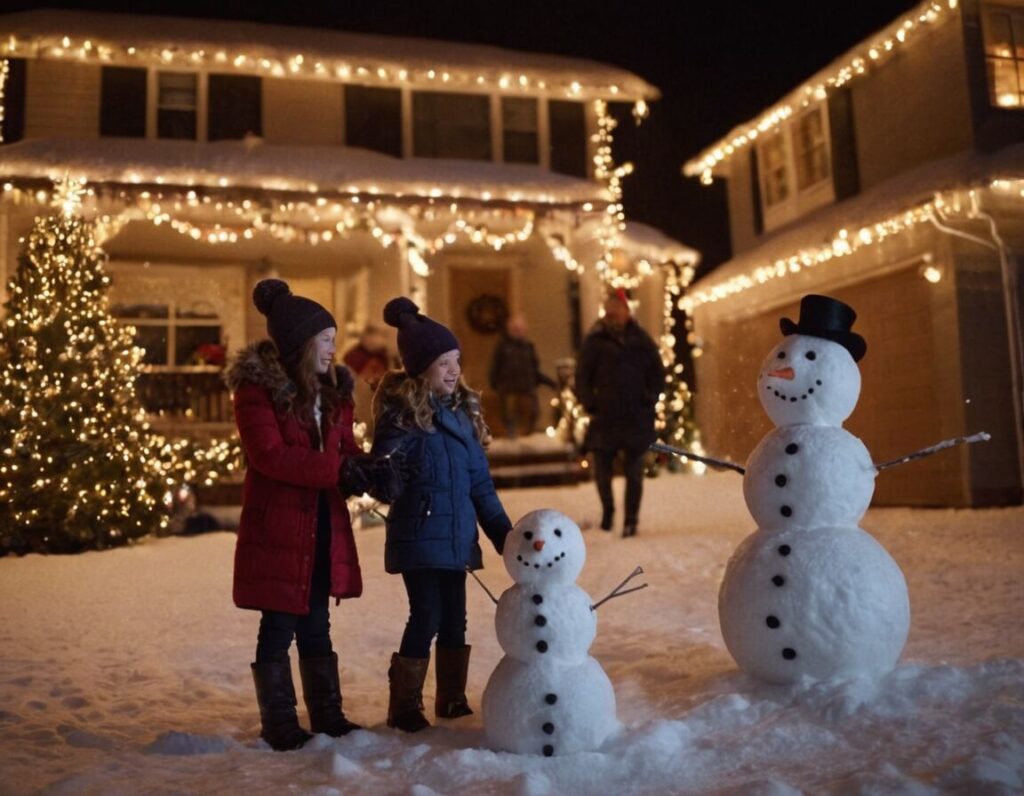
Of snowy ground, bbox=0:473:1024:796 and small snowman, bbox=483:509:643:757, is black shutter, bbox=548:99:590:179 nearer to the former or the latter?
snowy ground, bbox=0:473:1024:796

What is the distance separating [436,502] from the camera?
12.3 feet

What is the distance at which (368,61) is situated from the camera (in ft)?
46.7

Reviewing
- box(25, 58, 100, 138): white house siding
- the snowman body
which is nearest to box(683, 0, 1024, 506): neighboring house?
the snowman body

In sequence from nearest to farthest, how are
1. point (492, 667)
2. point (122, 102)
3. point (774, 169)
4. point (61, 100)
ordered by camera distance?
point (492, 667) → point (61, 100) → point (122, 102) → point (774, 169)

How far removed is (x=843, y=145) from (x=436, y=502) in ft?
37.3

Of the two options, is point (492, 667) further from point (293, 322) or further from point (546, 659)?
point (293, 322)

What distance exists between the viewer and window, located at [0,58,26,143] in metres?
13.2

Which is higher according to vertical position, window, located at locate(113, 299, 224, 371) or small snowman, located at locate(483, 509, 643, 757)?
window, located at locate(113, 299, 224, 371)

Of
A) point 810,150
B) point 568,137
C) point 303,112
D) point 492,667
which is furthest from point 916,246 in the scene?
point 303,112

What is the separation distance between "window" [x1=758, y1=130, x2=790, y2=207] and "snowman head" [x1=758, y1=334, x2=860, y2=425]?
1166cm

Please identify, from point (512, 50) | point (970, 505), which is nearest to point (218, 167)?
point (512, 50)

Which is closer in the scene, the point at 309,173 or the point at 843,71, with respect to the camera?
the point at 309,173

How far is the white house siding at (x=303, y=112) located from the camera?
14422mm

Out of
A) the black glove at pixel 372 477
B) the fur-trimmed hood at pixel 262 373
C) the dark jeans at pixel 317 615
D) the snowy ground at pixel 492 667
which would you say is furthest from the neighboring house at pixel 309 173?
the black glove at pixel 372 477
